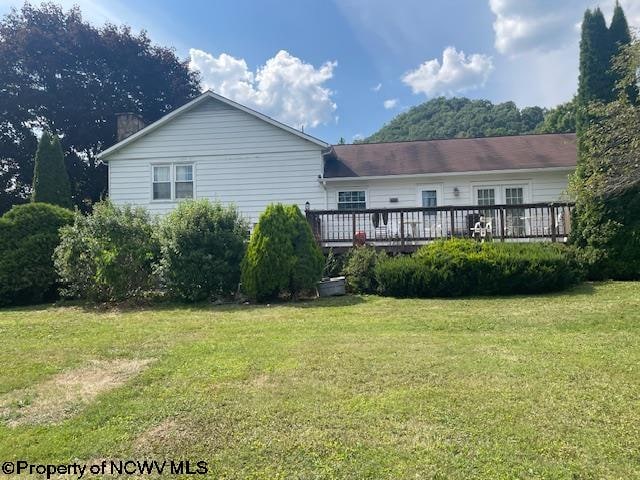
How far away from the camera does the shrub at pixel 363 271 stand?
10.1 m

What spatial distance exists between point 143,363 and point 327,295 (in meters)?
5.28

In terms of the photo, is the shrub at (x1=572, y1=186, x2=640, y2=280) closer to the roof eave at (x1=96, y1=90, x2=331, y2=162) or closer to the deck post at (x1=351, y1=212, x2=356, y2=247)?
the deck post at (x1=351, y1=212, x2=356, y2=247)

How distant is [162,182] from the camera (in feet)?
53.0

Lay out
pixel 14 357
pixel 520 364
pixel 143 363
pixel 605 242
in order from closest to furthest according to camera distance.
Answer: pixel 520 364, pixel 143 363, pixel 14 357, pixel 605 242

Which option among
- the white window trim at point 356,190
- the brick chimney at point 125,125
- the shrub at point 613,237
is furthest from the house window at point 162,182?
the shrub at point 613,237

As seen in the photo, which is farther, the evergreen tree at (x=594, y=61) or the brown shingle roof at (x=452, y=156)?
the brown shingle roof at (x=452, y=156)

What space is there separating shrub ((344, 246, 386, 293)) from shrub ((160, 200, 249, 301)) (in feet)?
8.35

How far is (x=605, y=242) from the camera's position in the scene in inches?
390

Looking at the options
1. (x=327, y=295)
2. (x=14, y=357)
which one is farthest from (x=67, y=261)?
(x=327, y=295)

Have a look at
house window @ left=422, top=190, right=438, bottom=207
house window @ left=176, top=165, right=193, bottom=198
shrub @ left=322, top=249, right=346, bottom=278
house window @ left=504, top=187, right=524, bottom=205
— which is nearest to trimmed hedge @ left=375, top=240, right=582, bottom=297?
shrub @ left=322, top=249, right=346, bottom=278

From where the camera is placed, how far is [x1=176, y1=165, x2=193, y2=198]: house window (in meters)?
16.1

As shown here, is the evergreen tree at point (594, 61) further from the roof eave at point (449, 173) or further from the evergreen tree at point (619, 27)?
the roof eave at point (449, 173)

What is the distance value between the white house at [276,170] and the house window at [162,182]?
1.4 inches

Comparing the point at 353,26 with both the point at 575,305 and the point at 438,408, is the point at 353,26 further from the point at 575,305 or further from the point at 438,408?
the point at 438,408
